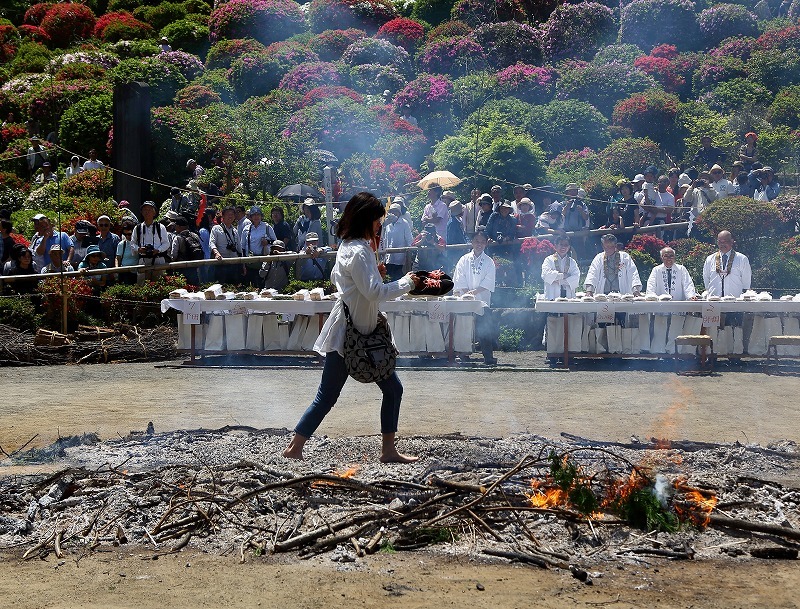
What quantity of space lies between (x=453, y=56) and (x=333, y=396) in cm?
2659

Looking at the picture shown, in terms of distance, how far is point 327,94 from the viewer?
94.3ft

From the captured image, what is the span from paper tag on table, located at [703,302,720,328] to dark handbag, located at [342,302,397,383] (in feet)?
26.8

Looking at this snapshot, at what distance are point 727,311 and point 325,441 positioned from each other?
7877 mm

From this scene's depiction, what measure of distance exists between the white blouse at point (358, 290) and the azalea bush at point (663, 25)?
28.5 m

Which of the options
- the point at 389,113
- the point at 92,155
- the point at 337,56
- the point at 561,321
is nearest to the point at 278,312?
the point at 561,321

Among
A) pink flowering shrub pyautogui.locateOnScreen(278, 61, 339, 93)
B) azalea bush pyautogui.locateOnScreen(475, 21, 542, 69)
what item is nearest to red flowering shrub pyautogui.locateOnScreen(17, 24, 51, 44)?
pink flowering shrub pyautogui.locateOnScreen(278, 61, 339, 93)

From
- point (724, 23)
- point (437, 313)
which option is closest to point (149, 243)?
point (437, 313)

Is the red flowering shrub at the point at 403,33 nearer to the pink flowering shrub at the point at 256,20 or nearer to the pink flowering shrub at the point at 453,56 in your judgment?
the pink flowering shrub at the point at 453,56

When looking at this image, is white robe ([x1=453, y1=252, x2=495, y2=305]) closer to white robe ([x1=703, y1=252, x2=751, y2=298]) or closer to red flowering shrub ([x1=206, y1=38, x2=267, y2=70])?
white robe ([x1=703, y1=252, x2=751, y2=298])

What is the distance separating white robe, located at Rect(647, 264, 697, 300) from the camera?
14758mm

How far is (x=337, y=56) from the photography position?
3412 centimetres

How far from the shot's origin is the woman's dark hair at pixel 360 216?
6.91 m

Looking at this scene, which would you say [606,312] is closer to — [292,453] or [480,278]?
[480,278]

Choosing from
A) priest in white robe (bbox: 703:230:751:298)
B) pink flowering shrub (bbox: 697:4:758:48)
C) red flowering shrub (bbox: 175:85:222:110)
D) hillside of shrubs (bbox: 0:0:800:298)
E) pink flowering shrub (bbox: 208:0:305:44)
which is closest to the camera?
priest in white robe (bbox: 703:230:751:298)
